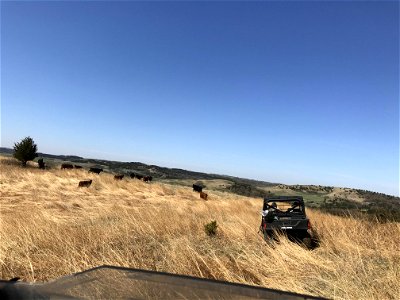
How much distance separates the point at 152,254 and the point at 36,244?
2.37 m

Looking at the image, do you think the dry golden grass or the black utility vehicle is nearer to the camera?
the dry golden grass

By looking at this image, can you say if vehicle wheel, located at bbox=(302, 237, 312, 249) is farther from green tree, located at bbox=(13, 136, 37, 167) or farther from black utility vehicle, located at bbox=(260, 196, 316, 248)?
green tree, located at bbox=(13, 136, 37, 167)

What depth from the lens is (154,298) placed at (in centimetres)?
195

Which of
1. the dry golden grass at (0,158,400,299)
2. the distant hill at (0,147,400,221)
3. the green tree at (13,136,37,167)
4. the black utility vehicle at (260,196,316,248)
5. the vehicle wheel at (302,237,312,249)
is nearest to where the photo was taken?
the dry golden grass at (0,158,400,299)

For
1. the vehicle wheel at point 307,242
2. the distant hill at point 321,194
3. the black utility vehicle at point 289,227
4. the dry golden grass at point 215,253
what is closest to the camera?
the dry golden grass at point 215,253

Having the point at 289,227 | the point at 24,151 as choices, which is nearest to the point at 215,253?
the point at 289,227

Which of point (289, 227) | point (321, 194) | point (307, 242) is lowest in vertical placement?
point (307, 242)

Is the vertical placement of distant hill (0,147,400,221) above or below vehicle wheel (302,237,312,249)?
above

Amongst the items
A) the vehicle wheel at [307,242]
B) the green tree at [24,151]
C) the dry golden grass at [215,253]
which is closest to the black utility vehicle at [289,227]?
the vehicle wheel at [307,242]

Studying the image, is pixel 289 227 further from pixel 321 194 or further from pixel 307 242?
pixel 321 194

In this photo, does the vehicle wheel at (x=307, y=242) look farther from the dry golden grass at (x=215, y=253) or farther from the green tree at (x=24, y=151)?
the green tree at (x=24, y=151)

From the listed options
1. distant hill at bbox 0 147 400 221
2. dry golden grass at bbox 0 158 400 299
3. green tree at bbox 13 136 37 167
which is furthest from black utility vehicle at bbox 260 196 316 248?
green tree at bbox 13 136 37 167

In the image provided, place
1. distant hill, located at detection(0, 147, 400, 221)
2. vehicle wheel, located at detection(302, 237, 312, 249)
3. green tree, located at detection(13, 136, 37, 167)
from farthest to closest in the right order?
green tree, located at detection(13, 136, 37, 167), distant hill, located at detection(0, 147, 400, 221), vehicle wheel, located at detection(302, 237, 312, 249)

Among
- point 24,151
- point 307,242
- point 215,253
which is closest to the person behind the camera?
Answer: point 215,253
